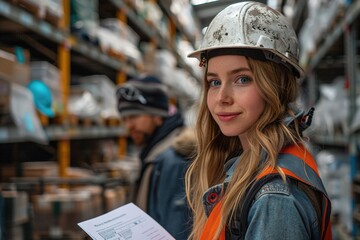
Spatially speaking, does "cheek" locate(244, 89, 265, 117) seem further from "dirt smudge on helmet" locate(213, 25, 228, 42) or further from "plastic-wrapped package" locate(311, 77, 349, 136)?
"plastic-wrapped package" locate(311, 77, 349, 136)

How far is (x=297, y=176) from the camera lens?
90 centimetres

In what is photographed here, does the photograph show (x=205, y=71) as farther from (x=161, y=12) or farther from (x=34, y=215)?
(x=161, y=12)

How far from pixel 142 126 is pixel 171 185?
0.46m

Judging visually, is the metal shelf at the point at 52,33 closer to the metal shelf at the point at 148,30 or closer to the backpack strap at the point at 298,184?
the metal shelf at the point at 148,30

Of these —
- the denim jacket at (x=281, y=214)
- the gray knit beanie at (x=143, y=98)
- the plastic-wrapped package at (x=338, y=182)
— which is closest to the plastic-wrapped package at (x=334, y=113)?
the plastic-wrapped package at (x=338, y=182)

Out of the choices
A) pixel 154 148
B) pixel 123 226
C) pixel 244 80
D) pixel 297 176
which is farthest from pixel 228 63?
pixel 154 148

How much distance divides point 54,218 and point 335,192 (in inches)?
99.2

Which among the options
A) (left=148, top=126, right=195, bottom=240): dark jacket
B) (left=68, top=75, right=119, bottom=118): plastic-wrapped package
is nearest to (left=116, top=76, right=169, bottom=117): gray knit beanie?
(left=148, top=126, right=195, bottom=240): dark jacket

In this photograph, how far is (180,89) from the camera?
24.5 ft

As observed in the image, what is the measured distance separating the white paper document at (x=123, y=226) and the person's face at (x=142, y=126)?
1.31 m

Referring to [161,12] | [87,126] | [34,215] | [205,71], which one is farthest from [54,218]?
[161,12]

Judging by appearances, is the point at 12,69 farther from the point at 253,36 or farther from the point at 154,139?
the point at 253,36

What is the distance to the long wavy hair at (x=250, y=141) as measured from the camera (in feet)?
3.13

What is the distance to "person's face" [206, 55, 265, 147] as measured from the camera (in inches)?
40.5
